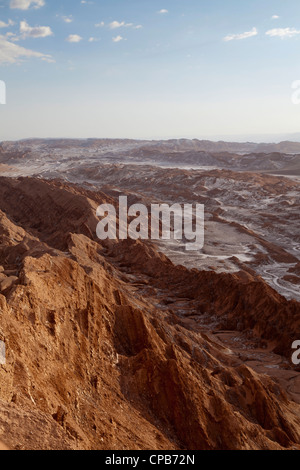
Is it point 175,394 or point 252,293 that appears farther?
point 252,293

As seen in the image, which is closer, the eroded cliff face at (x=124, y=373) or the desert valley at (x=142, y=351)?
the eroded cliff face at (x=124, y=373)

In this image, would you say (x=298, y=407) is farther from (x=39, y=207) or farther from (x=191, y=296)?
(x=39, y=207)

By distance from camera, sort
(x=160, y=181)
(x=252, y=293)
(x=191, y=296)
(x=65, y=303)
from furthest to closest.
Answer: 1. (x=160, y=181)
2. (x=191, y=296)
3. (x=252, y=293)
4. (x=65, y=303)

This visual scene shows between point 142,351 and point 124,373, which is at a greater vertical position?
point 142,351

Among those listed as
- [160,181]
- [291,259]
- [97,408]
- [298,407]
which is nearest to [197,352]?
[298,407]

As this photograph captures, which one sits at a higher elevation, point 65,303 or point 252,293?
point 65,303

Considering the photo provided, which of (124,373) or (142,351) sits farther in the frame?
(142,351)

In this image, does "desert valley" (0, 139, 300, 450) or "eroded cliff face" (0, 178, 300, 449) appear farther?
"desert valley" (0, 139, 300, 450)
